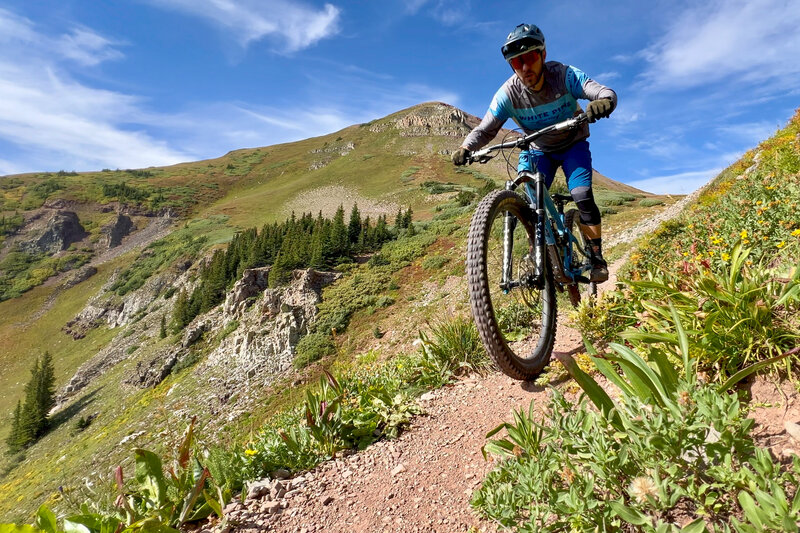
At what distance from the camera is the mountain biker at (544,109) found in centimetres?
379

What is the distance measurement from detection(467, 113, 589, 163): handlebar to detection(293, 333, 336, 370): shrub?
22.0 metres

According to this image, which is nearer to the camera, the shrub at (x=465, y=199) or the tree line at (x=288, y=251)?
the tree line at (x=288, y=251)

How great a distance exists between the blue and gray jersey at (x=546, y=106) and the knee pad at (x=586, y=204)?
0.51m

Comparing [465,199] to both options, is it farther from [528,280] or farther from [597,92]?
[528,280]

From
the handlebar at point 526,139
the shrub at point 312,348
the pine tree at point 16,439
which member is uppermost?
the handlebar at point 526,139

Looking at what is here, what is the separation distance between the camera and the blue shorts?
4.35 m

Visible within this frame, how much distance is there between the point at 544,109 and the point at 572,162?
645 millimetres

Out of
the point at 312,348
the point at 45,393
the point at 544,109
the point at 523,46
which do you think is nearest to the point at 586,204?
the point at 544,109

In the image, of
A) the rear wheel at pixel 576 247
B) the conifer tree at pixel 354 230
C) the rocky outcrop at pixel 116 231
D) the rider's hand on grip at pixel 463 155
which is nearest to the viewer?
the rider's hand on grip at pixel 463 155

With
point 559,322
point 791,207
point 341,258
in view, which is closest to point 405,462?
point 559,322

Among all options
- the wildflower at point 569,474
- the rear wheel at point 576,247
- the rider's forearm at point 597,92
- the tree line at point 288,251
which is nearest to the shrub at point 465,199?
the tree line at point 288,251

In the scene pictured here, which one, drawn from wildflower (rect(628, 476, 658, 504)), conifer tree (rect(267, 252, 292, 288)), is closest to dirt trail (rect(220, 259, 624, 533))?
wildflower (rect(628, 476, 658, 504))

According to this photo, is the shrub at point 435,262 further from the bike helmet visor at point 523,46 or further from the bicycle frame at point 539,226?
the bike helmet visor at point 523,46

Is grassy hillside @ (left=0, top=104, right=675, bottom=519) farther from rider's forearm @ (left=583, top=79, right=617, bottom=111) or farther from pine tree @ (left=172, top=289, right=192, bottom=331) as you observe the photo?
rider's forearm @ (left=583, top=79, right=617, bottom=111)
